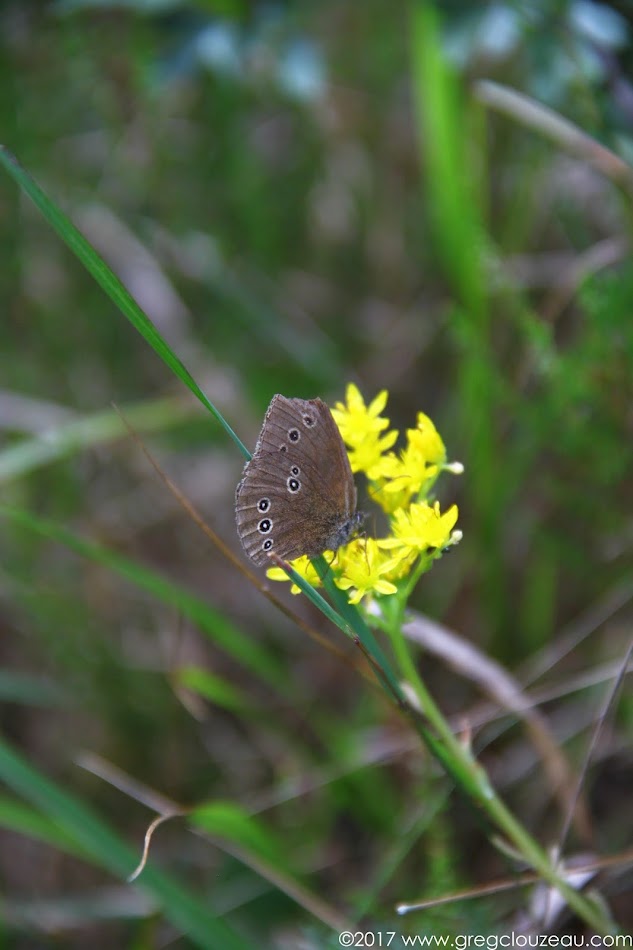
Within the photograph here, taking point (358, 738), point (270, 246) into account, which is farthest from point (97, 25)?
point (358, 738)

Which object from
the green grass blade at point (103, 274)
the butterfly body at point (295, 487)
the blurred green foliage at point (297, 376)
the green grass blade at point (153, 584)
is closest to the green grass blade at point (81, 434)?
the blurred green foliage at point (297, 376)

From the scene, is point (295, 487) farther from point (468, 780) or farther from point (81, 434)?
point (81, 434)

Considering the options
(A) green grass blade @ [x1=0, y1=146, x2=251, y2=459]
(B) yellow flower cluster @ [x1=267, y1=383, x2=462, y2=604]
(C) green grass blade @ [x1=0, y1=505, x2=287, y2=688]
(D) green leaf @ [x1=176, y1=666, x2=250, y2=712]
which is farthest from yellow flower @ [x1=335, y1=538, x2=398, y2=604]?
(D) green leaf @ [x1=176, y1=666, x2=250, y2=712]

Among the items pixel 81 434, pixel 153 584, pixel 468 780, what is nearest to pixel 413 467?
pixel 468 780

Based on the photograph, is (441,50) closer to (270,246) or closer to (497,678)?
(270,246)

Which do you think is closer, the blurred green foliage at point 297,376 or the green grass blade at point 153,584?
the green grass blade at point 153,584

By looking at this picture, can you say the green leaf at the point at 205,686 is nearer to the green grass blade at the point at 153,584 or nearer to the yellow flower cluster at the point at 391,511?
the green grass blade at the point at 153,584

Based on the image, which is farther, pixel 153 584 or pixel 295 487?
pixel 153 584
